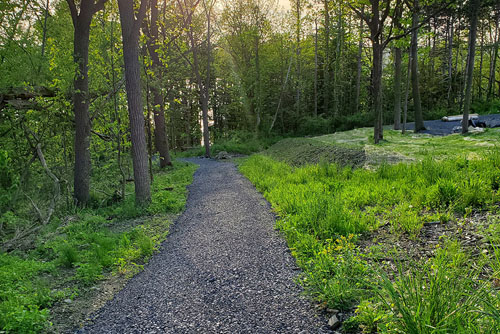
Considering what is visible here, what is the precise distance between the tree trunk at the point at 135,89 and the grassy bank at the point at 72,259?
600 mm

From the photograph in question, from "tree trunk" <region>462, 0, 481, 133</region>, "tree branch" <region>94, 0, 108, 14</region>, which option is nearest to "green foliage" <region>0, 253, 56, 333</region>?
"tree branch" <region>94, 0, 108, 14</region>

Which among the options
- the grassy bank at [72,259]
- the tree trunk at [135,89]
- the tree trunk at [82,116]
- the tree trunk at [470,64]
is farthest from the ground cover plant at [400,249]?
the tree trunk at [470,64]

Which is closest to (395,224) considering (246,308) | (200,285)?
(246,308)

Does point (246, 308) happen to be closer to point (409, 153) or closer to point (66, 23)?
point (409, 153)

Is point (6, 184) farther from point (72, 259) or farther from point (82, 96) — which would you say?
point (72, 259)

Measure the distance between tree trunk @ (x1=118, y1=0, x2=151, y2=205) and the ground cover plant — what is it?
3.23 metres

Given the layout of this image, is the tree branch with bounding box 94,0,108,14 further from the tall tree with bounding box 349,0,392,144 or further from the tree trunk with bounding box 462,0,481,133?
the tree trunk with bounding box 462,0,481,133

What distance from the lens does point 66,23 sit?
458 inches

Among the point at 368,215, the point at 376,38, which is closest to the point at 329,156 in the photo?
the point at 376,38

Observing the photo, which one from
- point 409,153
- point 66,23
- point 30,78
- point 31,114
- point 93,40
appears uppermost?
point 66,23

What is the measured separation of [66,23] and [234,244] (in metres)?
12.8

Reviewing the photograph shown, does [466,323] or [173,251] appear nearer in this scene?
[466,323]

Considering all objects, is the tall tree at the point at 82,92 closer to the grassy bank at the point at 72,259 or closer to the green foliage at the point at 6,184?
the grassy bank at the point at 72,259

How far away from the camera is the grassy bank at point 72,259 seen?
2696 millimetres
